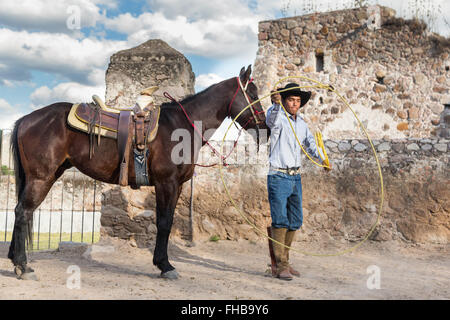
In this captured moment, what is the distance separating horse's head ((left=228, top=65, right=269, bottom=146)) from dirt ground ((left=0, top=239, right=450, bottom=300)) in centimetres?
158

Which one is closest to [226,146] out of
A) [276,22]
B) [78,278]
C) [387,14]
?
[78,278]

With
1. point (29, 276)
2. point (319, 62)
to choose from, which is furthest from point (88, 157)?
point (319, 62)

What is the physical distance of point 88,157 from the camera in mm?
4012

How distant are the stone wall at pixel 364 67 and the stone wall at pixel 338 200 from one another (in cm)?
288

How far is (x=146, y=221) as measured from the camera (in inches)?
227

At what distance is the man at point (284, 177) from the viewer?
158 inches

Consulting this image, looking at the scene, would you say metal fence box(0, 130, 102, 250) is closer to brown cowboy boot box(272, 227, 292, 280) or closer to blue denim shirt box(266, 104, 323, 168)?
brown cowboy boot box(272, 227, 292, 280)

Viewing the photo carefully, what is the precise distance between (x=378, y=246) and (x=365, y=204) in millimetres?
624

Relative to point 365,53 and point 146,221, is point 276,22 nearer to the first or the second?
point 365,53

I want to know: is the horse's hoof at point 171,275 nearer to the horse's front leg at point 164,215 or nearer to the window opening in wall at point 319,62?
the horse's front leg at point 164,215

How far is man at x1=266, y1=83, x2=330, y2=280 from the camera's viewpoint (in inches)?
158

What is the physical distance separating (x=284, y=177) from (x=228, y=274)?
1.21m

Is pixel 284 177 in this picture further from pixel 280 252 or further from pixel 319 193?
pixel 319 193
